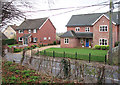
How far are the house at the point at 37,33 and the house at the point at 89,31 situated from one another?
23.7 ft

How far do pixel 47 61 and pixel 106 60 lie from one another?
7087mm

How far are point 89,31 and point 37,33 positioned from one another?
42.3 ft

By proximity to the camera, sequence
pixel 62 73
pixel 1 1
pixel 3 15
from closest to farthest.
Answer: pixel 1 1 < pixel 3 15 < pixel 62 73

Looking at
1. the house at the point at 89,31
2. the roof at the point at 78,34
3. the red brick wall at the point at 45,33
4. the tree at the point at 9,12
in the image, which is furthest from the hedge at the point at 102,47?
the tree at the point at 9,12

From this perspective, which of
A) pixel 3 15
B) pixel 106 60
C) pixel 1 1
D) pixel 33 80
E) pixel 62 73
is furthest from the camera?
pixel 106 60

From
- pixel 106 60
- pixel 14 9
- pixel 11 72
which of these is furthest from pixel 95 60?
pixel 14 9

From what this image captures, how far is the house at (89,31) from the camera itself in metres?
22.0

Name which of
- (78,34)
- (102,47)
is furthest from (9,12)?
(78,34)

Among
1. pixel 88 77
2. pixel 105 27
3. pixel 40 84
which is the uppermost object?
pixel 105 27

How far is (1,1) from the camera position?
14.4ft

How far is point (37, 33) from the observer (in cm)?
3100

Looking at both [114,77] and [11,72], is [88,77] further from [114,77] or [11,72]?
[11,72]

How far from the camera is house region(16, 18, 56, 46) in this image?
30.8m

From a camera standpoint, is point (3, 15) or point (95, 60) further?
point (95, 60)
